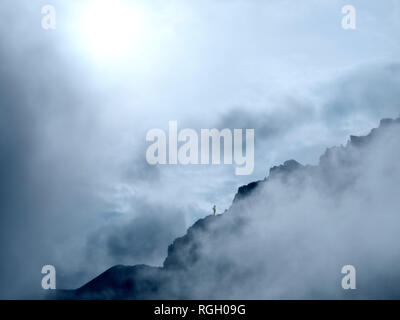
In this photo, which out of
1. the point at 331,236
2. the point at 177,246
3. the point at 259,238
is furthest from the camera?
the point at 177,246

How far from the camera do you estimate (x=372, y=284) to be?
3269 centimetres
